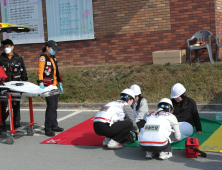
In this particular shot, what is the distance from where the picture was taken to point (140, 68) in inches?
462

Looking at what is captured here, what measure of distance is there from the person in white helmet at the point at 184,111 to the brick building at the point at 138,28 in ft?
19.6

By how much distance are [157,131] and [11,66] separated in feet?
13.5

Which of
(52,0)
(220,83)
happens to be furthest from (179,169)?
(52,0)

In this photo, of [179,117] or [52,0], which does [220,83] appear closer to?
[179,117]

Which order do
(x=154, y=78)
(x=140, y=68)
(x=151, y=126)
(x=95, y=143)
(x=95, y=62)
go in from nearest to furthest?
(x=151, y=126)
(x=95, y=143)
(x=154, y=78)
(x=140, y=68)
(x=95, y=62)

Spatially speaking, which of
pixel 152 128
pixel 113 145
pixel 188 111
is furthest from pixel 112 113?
pixel 188 111

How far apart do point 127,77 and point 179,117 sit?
17.4 feet

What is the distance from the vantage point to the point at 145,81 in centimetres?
1074

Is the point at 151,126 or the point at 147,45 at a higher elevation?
the point at 147,45

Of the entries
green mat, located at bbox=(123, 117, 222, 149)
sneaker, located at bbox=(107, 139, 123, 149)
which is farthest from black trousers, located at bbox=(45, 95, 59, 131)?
green mat, located at bbox=(123, 117, 222, 149)

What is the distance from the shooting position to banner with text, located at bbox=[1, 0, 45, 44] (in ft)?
45.9

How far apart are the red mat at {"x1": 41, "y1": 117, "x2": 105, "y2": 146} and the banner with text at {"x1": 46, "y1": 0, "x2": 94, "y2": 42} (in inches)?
268

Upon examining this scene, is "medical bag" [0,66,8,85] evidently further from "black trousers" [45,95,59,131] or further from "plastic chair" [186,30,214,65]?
"plastic chair" [186,30,214,65]

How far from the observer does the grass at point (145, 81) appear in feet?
31.6
